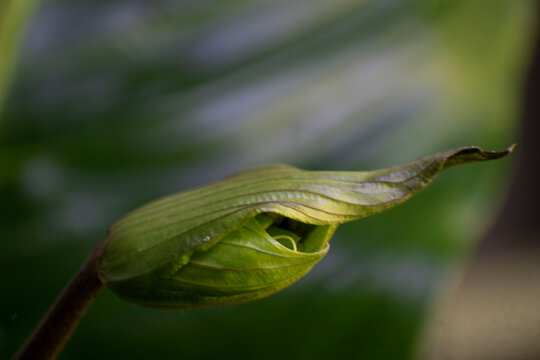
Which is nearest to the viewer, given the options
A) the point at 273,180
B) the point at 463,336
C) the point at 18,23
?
Answer: the point at 273,180

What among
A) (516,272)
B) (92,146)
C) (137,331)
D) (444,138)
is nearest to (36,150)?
(92,146)

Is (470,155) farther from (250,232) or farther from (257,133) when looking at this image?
(257,133)

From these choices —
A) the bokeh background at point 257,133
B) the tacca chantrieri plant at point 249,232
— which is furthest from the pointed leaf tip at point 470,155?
the bokeh background at point 257,133

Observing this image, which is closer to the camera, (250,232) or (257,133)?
(250,232)

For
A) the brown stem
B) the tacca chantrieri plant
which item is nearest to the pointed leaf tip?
the tacca chantrieri plant

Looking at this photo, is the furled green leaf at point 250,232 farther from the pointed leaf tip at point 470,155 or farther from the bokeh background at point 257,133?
the bokeh background at point 257,133

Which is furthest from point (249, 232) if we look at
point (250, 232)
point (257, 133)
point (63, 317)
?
point (257, 133)

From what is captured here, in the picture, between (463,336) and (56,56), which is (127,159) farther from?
(463,336)

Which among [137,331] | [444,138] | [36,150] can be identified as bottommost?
[137,331]
